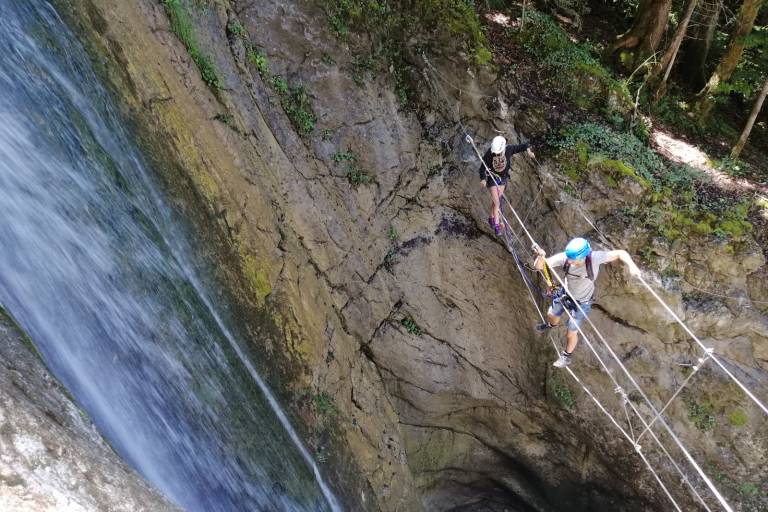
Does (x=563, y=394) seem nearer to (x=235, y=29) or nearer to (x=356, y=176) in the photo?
(x=356, y=176)

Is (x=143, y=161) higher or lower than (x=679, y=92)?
lower

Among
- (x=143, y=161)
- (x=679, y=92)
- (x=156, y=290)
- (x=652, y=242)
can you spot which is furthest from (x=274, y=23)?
(x=679, y=92)

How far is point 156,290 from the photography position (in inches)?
211

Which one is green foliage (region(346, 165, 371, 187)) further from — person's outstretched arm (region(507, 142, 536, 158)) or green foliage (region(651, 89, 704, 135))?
green foliage (region(651, 89, 704, 135))

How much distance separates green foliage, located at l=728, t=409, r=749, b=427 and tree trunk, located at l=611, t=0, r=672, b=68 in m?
6.43

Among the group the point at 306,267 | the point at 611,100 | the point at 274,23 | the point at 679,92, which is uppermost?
the point at 679,92

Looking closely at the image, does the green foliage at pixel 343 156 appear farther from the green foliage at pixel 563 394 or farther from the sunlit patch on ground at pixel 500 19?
the green foliage at pixel 563 394

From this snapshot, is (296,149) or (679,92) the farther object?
(679,92)

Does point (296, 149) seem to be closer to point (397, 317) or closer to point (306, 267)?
point (306, 267)

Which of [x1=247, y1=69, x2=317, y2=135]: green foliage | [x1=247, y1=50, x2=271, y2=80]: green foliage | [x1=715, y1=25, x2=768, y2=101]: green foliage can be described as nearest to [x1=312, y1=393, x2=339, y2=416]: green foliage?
[x1=247, y1=69, x2=317, y2=135]: green foliage

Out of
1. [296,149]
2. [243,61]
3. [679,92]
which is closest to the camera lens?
[243,61]

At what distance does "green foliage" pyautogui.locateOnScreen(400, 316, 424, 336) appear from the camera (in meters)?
9.37

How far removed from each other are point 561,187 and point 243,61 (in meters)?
4.95

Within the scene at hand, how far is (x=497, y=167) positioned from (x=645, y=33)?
17.2 ft
